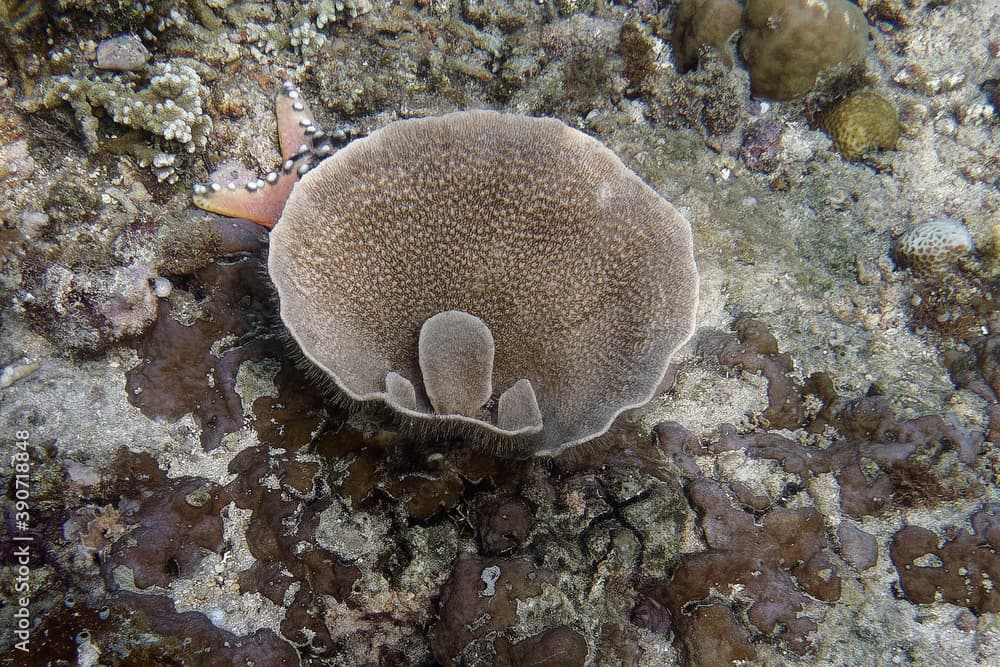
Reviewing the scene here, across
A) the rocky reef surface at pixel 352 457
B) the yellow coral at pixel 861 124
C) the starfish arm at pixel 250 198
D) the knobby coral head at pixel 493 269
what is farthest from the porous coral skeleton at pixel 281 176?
the yellow coral at pixel 861 124

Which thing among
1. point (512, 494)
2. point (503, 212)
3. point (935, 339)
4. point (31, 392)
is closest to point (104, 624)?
point (31, 392)

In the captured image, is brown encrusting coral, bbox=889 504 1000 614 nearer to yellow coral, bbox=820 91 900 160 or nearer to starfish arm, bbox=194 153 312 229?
yellow coral, bbox=820 91 900 160

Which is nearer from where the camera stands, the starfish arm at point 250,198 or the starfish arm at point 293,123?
the starfish arm at point 250,198

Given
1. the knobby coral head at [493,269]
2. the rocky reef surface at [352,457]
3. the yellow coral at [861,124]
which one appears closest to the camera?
the rocky reef surface at [352,457]

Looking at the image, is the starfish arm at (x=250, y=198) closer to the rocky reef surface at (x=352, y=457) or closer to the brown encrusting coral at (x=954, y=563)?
the rocky reef surface at (x=352, y=457)

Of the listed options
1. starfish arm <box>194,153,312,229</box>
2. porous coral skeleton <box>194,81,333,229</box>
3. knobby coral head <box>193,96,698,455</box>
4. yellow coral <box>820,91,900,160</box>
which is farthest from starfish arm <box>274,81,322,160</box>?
yellow coral <box>820,91,900,160</box>

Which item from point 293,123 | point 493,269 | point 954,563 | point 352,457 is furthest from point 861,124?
point 352,457

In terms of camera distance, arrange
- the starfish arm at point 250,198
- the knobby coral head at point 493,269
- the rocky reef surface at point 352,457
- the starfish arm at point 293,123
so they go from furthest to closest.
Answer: the starfish arm at point 293,123, the starfish arm at point 250,198, the knobby coral head at point 493,269, the rocky reef surface at point 352,457
